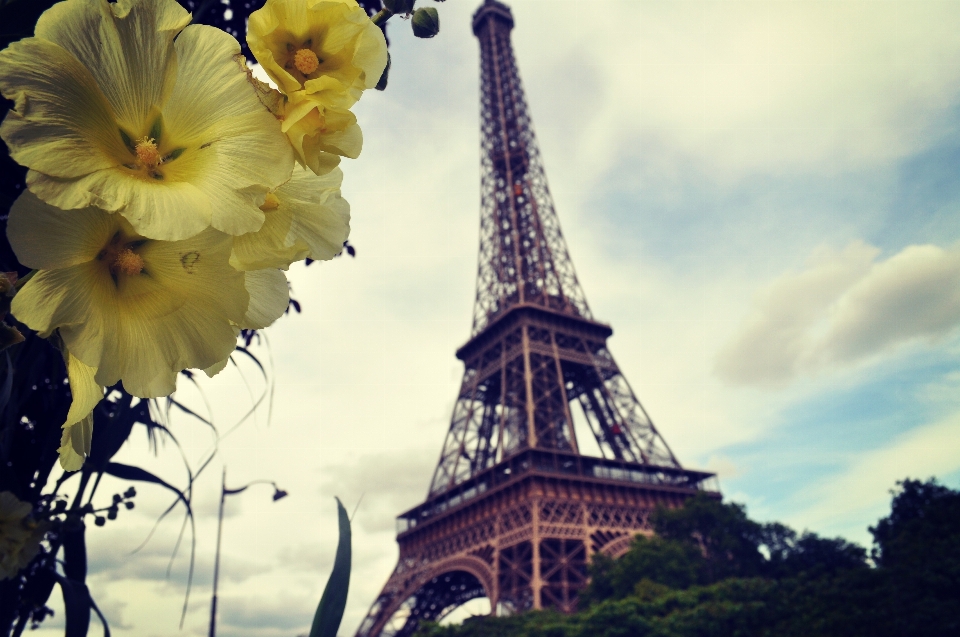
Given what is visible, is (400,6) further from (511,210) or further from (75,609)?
(511,210)

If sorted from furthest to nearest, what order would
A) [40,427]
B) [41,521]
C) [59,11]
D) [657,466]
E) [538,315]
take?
[538,315] → [657,466] → [40,427] → [41,521] → [59,11]

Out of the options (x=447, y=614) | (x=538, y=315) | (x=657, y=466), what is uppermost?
(x=538, y=315)

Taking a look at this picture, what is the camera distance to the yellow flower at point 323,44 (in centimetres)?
61

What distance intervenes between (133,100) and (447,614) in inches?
1292

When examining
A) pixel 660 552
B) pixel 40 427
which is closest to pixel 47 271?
pixel 40 427

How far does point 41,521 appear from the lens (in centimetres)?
140

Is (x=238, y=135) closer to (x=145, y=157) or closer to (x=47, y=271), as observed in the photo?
(x=145, y=157)

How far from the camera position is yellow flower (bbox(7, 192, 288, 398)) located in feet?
1.73

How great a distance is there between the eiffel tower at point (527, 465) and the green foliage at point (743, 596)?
7.23 ft

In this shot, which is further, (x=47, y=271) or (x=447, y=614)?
(x=447, y=614)

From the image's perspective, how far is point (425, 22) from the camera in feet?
3.21

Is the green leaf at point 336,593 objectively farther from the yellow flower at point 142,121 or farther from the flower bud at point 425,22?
the flower bud at point 425,22

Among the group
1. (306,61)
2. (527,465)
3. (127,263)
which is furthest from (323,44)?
(527,465)

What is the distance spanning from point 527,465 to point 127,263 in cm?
2663
